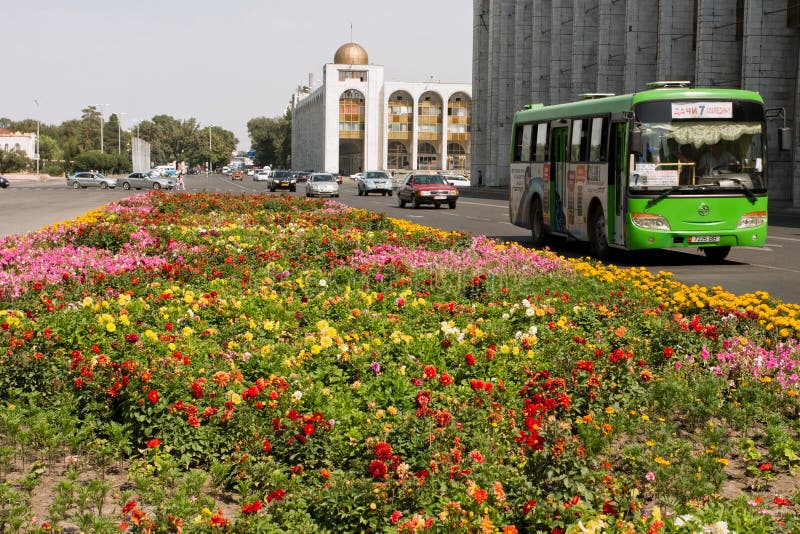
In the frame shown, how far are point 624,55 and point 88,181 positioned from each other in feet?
153

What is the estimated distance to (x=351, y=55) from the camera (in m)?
155

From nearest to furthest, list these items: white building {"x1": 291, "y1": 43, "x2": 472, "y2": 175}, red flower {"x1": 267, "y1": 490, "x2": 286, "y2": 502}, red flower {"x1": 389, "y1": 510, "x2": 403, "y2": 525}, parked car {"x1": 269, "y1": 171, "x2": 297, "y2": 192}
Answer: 1. red flower {"x1": 389, "y1": 510, "x2": 403, "y2": 525}
2. red flower {"x1": 267, "y1": 490, "x2": 286, "y2": 502}
3. parked car {"x1": 269, "y1": 171, "x2": 297, "y2": 192}
4. white building {"x1": 291, "y1": 43, "x2": 472, "y2": 175}

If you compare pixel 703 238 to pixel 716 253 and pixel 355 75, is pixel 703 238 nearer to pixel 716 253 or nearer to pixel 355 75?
pixel 716 253

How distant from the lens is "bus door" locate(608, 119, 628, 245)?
17.7 m

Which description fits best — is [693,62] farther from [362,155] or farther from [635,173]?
[362,155]

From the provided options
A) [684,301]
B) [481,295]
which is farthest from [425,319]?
[684,301]

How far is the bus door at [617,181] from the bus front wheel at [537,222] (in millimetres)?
4079

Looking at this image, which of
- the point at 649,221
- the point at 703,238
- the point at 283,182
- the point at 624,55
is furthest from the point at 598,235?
the point at 283,182

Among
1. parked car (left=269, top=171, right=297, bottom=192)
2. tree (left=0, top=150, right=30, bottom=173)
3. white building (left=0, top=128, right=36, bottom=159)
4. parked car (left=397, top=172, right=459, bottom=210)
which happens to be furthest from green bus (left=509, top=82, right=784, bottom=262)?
white building (left=0, top=128, right=36, bottom=159)

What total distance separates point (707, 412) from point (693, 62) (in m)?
49.2

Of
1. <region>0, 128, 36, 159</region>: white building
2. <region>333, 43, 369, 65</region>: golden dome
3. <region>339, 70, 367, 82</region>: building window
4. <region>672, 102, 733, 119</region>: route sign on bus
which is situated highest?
<region>333, 43, 369, 65</region>: golden dome

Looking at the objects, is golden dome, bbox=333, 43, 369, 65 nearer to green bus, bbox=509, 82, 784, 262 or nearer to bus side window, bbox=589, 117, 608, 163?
bus side window, bbox=589, 117, 608, 163

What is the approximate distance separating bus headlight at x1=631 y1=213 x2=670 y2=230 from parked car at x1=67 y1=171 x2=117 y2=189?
72.2 metres

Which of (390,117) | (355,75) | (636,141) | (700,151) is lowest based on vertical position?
(700,151)
